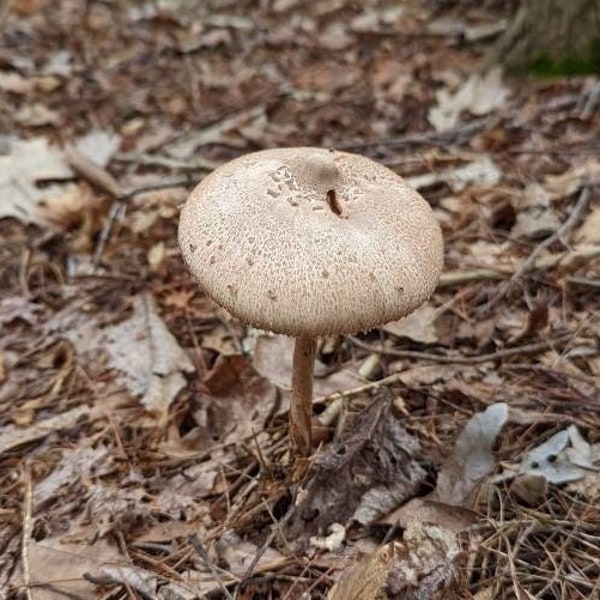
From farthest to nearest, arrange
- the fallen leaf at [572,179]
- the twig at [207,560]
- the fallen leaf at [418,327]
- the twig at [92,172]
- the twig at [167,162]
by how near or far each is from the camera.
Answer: the twig at [167,162], the twig at [92,172], the fallen leaf at [572,179], the fallen leaf at [418,327], the twig at [207,560]

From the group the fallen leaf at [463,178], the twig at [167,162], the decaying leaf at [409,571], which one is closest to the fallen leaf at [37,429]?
the decaying leaf at [409,571]

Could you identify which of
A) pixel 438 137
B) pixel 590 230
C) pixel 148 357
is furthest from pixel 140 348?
pixel 438 137

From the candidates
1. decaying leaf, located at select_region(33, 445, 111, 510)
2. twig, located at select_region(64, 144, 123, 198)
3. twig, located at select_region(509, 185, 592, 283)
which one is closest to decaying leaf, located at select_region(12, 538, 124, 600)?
decaying leaf, located at select_region(33, 445, 111, 510)

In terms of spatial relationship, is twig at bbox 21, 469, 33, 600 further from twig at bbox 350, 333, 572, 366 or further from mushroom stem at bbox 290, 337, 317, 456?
twig at bbox 350, 333, 572, 366

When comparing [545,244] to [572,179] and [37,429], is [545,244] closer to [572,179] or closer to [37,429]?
[572,179]

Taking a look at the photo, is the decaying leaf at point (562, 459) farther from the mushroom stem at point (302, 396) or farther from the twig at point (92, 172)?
the twig at point (92, 172)

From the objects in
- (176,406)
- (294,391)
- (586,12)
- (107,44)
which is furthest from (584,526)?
(107,44)
